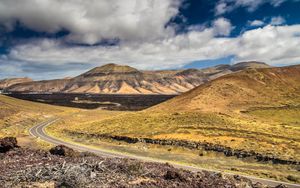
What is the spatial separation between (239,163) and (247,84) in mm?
74445

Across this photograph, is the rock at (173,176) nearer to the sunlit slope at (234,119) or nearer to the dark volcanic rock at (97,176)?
the dark volcanic rock at (97,176)

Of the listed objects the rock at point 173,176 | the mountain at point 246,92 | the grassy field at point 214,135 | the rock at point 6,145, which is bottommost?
the grassy field at point 214,135

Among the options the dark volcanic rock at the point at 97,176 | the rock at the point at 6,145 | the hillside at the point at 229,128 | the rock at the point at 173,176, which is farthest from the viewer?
the hillside at the point at 229,128

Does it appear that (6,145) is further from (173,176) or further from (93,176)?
(173,176)

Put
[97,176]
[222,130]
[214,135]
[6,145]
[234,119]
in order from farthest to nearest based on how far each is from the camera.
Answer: [234,119], [222,130], [214,135], [6,145], [97,176]

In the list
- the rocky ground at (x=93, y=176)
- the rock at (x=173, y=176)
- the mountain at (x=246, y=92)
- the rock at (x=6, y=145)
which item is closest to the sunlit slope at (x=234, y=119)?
the mountain at (x=246, y=92)

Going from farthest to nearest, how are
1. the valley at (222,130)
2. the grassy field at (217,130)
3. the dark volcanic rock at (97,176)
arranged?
1. the grassy field at (217,130)
2. the valley at (222,130)
3. the dark volcanic rock at (97,176)

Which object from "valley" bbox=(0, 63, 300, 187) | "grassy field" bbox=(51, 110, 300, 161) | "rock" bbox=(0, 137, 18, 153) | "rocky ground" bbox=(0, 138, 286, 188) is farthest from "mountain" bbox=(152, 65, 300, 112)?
"rocky ground" bbox=(0, 138, 286, 188)

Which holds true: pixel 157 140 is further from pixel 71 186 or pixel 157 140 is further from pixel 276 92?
pixel 276 92

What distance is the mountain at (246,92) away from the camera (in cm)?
10125

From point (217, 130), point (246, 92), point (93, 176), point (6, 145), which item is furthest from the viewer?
point (246, 92)

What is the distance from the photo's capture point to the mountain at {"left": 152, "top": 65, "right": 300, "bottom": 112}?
101m

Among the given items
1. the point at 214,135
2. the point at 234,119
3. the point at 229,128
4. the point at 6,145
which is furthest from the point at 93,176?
the point at 234,119

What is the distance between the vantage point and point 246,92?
111750 mm
